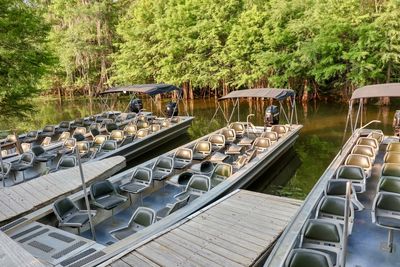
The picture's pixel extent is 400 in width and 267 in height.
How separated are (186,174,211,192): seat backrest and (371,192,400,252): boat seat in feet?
11.0

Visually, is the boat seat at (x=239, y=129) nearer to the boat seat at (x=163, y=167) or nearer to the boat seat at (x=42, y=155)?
the boat seat at (x=163, y=167)

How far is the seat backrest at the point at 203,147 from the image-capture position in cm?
1080

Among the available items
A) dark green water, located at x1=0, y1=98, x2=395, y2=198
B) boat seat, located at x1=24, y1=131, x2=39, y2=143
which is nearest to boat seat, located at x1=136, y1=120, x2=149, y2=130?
dark green water, located at x1=0, y1=98, x2=395, y2=198

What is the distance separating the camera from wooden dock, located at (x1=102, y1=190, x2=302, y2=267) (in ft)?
15.7

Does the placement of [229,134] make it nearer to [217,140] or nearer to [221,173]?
[217,140]

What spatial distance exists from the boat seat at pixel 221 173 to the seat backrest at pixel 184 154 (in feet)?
4.94

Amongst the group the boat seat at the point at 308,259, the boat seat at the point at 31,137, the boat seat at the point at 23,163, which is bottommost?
the boat seat at the point at 23,163

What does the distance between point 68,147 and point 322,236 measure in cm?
970

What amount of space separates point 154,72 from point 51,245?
23.1 metres

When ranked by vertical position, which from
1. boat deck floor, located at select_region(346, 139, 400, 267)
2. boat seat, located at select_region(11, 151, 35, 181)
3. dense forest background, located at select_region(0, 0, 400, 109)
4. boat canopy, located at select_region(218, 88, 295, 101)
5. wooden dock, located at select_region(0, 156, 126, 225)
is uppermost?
dense forest background, located at select_region(0, 0, 400, 109)

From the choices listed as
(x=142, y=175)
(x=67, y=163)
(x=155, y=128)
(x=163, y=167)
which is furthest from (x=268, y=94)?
(x=67, y=163)

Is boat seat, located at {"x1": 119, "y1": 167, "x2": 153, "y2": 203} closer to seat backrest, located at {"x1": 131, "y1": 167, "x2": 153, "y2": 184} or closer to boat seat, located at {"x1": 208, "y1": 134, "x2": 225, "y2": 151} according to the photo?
seat backrest, located at {"x1": 131, "y1": 167, "x2": 153, "y2": 184}

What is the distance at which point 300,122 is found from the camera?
17531 millimetres

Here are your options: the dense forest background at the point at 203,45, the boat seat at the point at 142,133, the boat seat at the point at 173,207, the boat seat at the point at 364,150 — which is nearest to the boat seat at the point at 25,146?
the dense forest background at the point at 203,45
